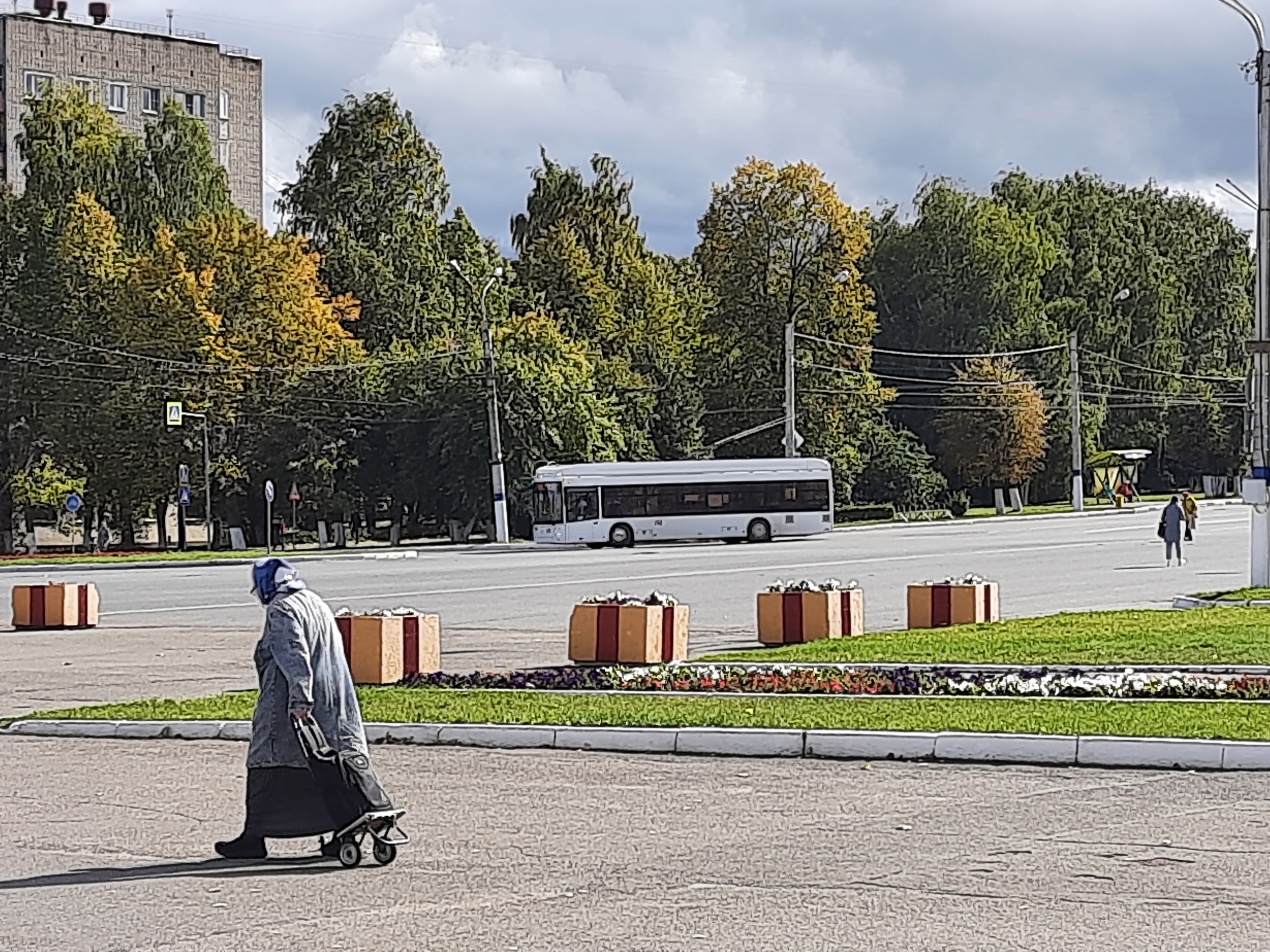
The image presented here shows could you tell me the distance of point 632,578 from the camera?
121 ft

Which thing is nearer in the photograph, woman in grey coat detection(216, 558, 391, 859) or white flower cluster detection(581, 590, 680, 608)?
woman in grey coat detection(216, 558, 391, 859)

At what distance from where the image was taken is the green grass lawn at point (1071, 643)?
16.5m

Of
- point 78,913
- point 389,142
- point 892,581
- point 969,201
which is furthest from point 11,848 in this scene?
point 969,201

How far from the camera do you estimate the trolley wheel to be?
8.06 metres

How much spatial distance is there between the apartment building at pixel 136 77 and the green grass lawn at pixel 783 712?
81613 mm

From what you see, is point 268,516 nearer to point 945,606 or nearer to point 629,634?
point 945,606

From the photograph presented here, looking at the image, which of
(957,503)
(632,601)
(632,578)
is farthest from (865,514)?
(632,601)

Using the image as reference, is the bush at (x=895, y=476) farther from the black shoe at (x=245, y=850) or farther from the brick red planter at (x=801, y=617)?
the black shoe at (x=245, y=850)

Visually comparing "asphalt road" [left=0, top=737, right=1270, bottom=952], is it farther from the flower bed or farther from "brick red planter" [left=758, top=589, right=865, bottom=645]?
"brick red planter" [left=758, top=589, right=865, bottom=645]

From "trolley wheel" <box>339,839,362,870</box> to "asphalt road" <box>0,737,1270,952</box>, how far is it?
0.06m

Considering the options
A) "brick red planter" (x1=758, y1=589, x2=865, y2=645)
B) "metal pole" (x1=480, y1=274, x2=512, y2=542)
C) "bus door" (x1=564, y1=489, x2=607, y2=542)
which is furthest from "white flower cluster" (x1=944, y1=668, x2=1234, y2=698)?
"metal pole" (x1=480, y1=274, x2=512, y2=542)

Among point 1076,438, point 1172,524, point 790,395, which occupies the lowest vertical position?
point 1172,524

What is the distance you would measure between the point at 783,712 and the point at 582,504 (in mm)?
45830

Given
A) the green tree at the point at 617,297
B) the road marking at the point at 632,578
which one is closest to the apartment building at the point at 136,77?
the green tree at the point at 617,297
